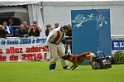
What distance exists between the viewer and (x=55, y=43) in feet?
69.5

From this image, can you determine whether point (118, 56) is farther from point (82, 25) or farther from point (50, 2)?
point (50, 2)

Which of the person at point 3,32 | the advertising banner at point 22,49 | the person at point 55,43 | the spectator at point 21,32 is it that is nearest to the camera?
the person at point 55,43

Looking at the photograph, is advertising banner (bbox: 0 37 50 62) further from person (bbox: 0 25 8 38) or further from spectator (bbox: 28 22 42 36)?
spectator (bbox: 28 22 42 36)

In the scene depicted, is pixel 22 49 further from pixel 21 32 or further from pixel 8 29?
pixel 8 29

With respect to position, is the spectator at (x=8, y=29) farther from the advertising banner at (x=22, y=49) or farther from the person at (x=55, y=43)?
the person at (x=55, y=43)

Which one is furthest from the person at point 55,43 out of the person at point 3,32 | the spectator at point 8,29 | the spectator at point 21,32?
the spectator at point 8,29

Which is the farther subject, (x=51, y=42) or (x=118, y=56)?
(x=118, y=56)

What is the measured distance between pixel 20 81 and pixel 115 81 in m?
2.54

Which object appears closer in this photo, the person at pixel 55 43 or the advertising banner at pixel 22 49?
the person at pixel 55 43

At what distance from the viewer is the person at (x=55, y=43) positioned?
20.9m

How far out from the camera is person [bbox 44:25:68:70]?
20891 mm

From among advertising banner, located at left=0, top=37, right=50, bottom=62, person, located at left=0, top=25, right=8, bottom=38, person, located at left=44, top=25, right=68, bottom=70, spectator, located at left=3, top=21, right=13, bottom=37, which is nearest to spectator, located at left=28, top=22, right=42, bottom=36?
advertising banner, located at left=0, top=37, right=50, bottom=62

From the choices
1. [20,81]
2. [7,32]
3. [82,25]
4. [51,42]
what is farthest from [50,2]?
[20,81]

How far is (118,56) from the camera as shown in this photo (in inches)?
1010
